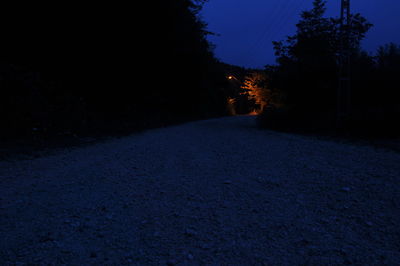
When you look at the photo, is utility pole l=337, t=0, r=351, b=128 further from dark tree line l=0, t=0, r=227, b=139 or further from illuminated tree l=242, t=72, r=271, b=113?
dark tree line l=0, t=0, r=227, b=139

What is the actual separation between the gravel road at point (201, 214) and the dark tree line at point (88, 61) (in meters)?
4.20

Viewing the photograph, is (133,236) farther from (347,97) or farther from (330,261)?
(347,97)

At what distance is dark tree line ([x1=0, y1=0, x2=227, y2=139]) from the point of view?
8.12 m

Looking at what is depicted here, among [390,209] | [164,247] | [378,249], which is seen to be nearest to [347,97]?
[390,209]

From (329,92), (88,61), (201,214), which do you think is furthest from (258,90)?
(201,214)

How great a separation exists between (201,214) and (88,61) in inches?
445

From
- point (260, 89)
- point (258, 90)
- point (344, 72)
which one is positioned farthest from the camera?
point (258, 90)

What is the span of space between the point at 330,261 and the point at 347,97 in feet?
32.0

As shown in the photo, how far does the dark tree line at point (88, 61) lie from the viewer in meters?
8.12

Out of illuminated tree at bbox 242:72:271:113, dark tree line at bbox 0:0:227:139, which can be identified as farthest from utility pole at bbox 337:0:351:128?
dark tree line at bbox 0:0:227:139

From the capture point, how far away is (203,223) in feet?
7.67

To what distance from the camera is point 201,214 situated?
253cm

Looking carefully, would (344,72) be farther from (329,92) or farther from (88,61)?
(88,61)

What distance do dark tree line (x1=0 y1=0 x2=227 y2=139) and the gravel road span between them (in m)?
4.20
